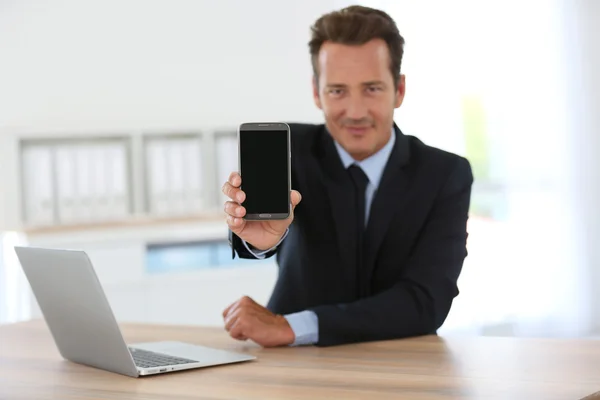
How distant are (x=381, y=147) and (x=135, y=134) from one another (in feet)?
6.87

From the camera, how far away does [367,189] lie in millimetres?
2441

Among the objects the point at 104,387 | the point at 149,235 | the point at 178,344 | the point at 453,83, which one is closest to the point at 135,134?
the point at 149,235

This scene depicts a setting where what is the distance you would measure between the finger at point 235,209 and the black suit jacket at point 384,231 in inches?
19.4

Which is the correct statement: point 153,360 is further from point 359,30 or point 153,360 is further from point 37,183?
point 37,183

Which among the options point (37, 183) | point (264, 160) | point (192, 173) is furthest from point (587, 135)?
point (264, 160)

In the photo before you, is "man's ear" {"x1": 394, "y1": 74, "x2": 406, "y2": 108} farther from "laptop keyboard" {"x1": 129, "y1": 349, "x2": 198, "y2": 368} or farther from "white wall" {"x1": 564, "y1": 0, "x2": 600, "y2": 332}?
"white wall" {"x1": 564, "y1": 0, "x2": 600, "y2": 332}

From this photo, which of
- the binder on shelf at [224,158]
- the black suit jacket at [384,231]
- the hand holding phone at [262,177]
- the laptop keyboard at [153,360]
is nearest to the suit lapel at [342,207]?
the black suit jacket at [384,231]

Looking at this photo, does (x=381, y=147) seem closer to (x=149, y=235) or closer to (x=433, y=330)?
(x=433, y=330)

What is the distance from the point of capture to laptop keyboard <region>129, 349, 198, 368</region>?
1.84 metres

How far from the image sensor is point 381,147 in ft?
8.12

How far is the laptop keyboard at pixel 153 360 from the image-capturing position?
1842 mm

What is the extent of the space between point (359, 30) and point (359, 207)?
453 millimetres

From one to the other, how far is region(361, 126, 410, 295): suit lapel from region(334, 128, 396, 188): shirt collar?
23mm

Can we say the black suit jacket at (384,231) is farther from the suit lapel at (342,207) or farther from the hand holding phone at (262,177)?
the hand holding phone at (262,177)
